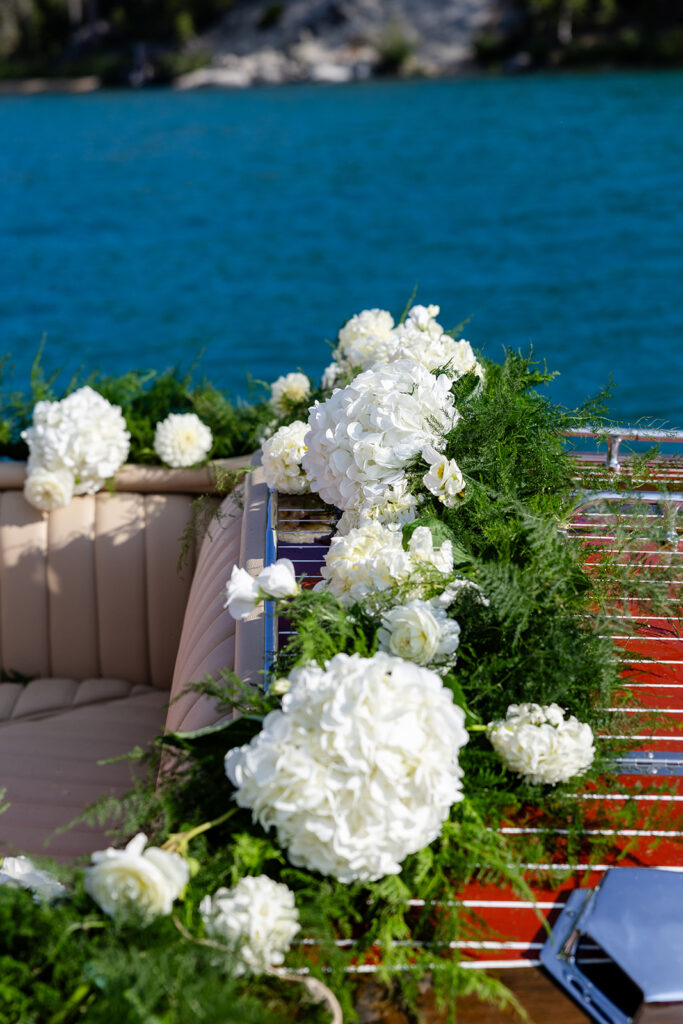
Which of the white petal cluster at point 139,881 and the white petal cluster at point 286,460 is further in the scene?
the white petal cluster at point 286,460

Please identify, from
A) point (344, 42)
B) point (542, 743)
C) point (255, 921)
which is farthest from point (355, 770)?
point (344, 42)

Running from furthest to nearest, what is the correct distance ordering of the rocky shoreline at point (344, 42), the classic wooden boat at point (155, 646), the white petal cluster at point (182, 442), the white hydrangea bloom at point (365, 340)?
the rocky shoreline at point (344, 42) → the white petal cluster at point (182, 442) → the white hydrangea bloom at point (365, 340) → the classic wooden boat at point (155, 646)

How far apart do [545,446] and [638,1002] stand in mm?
1007

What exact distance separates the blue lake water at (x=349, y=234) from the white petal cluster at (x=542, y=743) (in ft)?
16.4

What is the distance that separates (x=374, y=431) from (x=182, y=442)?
1.04 m

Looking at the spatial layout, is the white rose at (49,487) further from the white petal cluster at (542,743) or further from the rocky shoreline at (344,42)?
the rocky shoreline at (344,42)

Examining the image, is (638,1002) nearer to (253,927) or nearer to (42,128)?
(253,927)

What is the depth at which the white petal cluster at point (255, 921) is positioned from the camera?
39.2 inches

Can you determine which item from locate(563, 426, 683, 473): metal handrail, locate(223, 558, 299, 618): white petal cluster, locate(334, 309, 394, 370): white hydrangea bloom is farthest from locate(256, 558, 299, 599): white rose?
locate(334, 309, 394, 370): white hydrangea bloom

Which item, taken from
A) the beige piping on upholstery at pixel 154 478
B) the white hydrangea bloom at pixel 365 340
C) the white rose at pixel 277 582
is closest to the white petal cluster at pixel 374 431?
the white rose at pixel 277 582

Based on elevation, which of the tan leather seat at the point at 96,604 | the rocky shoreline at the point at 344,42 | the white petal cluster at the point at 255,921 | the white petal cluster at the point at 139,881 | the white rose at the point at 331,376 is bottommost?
the tan leather seat at the point at 96,604

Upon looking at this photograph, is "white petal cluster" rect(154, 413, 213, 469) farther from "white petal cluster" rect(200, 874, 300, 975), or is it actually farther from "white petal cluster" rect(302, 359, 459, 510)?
"white petal cluster" rect(200, 874, 300, 975)

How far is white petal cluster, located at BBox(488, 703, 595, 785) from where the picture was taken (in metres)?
1.21

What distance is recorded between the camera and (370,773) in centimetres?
104
